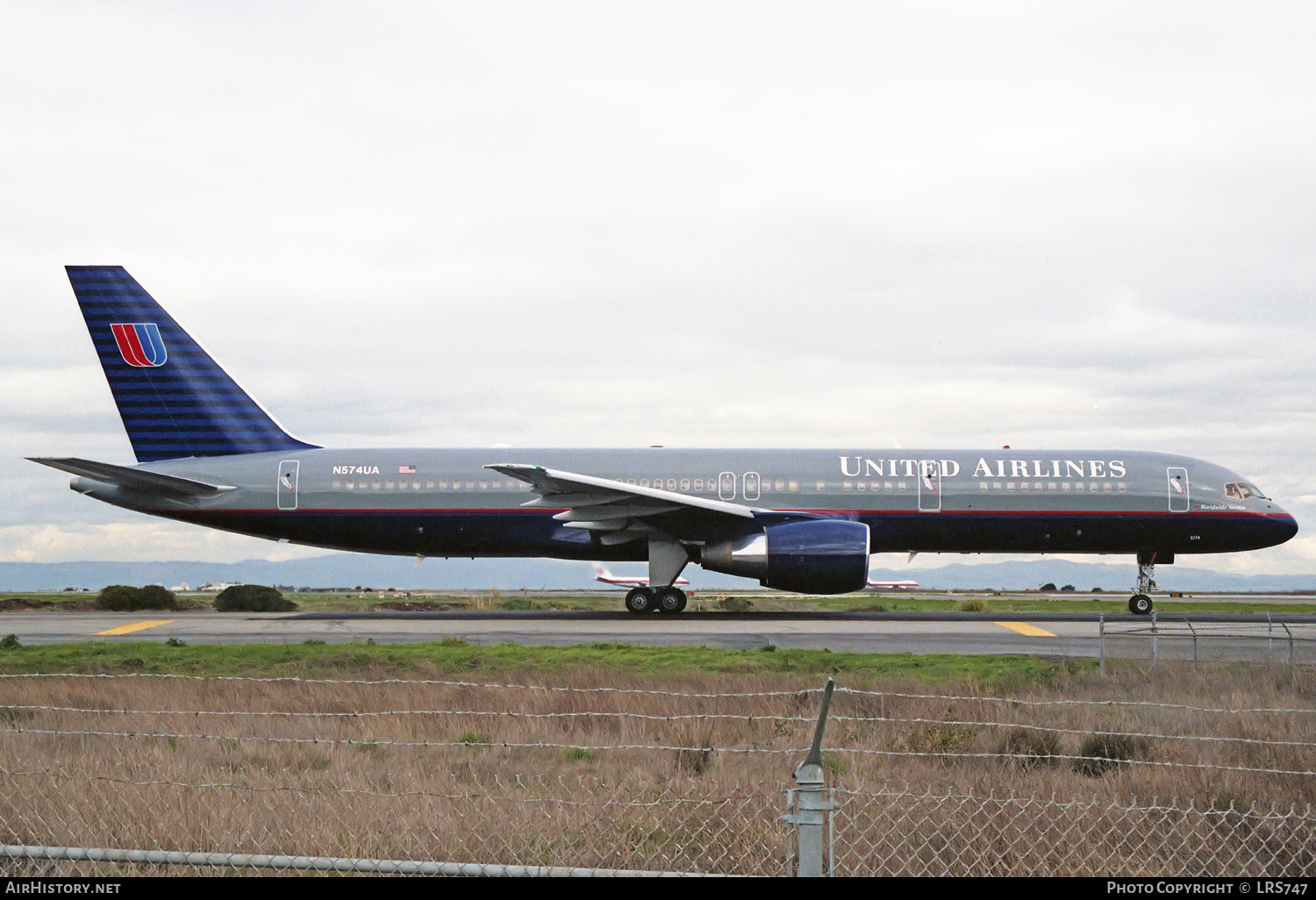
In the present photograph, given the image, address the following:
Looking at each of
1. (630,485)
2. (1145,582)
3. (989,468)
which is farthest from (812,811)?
(1145,582)

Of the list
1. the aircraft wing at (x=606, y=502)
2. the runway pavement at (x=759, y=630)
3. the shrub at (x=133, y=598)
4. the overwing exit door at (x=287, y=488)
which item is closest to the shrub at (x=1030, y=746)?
the runway pavement at (x=759, y=630)

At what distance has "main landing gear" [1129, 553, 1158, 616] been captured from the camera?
26703 millimetres

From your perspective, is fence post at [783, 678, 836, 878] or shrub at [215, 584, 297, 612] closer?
fence post at [783, 678, 836, 878]

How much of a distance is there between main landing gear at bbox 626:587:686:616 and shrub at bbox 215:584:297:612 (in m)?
12.3

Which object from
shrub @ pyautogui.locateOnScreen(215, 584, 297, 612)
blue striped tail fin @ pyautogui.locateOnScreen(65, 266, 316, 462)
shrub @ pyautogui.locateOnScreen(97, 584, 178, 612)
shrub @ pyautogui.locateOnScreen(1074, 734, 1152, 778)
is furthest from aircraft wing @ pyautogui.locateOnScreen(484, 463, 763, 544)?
shrub @ pyautogui.locateOnScreen(97, 584, 178, 612)

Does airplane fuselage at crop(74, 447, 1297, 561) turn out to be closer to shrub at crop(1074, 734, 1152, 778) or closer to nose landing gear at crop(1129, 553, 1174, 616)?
nose landing gear at crop(1129, 553, 1174, 616)

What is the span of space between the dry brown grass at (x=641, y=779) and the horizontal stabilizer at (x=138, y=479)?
13320 mm

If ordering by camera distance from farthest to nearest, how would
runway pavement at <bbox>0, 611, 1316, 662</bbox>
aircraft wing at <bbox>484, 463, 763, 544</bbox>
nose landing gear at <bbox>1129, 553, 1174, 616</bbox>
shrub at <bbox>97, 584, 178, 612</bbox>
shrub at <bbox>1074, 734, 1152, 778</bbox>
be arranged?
shrub at <bbox>97, 584, 178, 612</bbox>
nose landing gear at <bbox>1129, 553, 1174, 616</bbox>
aircraft wing at <bbox>484, 463, 763, 544</bbox>
runway pavement at <bbox>0, 611, 1316, 662</bbox>
shrub at <bbox>1074, 734, 1152, 778</bbox>

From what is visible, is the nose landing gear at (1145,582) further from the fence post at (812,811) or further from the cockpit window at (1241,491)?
the fence post at (812,811)

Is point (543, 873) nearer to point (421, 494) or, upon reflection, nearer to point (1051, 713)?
point (1051, 713)

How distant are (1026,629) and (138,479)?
2000 cm

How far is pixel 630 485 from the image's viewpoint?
24.8 m

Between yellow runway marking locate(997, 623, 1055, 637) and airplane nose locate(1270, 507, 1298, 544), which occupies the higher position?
airplane nose locate(1270, 507, 1298, 544)

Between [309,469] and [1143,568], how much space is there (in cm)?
2086
